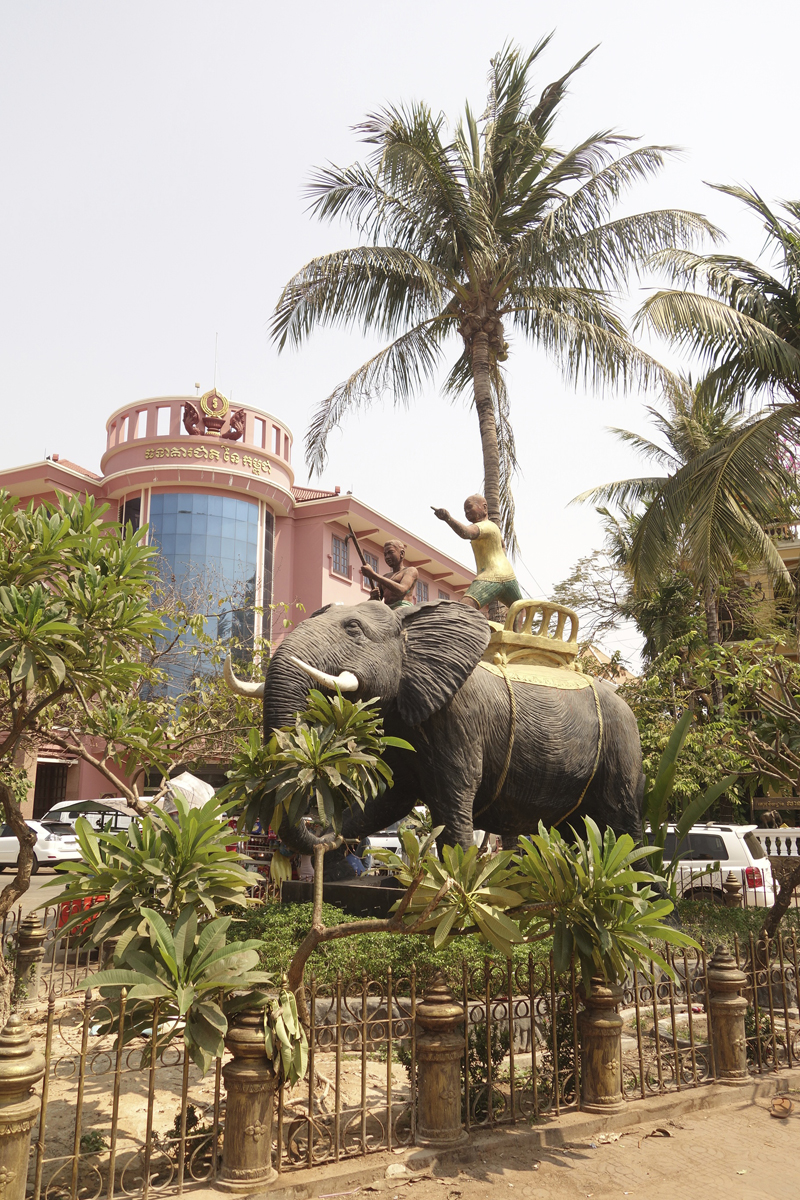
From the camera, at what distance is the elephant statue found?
5562 millimetres

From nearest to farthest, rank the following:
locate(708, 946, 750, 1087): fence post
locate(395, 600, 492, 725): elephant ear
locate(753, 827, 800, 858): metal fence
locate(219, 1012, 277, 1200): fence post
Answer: locate(219, 1012, 277, 1200): fence post
locate(708, 946, 750, 1087): fence post
locate(395, 600, 492, 725): elephant ear
locate(753, 827, 800, 858): metal fence

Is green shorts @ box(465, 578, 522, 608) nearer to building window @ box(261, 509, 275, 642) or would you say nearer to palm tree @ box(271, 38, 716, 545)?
palm tree @ box(271, 38, 716, 545)

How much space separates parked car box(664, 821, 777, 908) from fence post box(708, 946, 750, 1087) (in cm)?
670

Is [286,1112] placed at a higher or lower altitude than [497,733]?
lower

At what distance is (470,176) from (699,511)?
5398 mm

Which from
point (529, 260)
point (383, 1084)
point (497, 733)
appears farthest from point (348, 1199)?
point (529, 260)

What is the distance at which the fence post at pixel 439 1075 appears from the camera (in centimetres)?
389

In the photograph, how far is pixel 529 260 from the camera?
11523 mm

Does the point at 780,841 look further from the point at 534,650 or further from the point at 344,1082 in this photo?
the point at 344,1082

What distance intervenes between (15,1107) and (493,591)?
16.0 ft

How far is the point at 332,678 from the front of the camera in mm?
5332

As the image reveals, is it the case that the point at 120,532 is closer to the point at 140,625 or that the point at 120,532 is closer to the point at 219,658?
the point at 140,625

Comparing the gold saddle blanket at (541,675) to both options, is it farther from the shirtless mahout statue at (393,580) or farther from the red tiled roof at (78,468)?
the red tiled roof at (78,468)

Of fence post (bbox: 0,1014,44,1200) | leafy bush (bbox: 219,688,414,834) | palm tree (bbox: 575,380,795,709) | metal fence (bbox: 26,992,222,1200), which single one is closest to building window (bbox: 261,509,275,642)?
palm tree (bbox: 575,380,795,709)
